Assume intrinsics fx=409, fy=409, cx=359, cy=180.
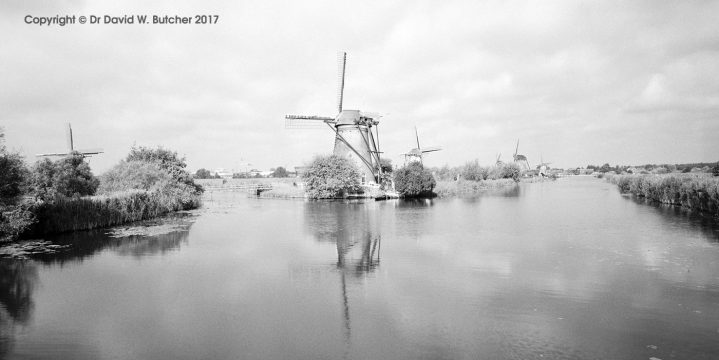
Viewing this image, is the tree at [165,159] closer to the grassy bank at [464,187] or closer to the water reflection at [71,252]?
the water reflection at [71,252]

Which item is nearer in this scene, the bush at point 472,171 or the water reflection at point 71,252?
the water reflection at point 71,252

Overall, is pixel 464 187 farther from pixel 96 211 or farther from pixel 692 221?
pixel 96 211

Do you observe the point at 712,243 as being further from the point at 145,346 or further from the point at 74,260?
the point at 74,260

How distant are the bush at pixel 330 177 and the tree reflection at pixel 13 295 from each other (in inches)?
1138

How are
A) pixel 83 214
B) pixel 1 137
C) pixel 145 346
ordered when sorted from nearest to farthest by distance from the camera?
pixel 145 346
pixel 1 137
pixel 83 214

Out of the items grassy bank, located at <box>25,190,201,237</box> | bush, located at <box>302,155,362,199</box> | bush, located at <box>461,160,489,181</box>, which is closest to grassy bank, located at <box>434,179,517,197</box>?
bush, located at <box>461,160,489,181</box>

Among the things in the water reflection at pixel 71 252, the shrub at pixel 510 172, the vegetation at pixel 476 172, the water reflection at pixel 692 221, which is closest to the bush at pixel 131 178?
the water reflection at pixel 71 252

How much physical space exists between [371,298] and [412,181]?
112 ft

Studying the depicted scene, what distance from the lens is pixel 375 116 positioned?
45125 mm

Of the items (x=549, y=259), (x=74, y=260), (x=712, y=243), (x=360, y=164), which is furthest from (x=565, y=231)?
(x=360, y=164)

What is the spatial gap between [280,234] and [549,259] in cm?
1133

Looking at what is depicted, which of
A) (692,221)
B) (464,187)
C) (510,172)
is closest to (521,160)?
(510,172)

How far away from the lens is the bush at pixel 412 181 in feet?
140

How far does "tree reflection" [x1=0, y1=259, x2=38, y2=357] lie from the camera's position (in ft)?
24.0
